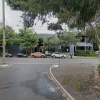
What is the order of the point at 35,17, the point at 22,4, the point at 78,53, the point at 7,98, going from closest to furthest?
the point at 7,98, the point at 22,4, the point at 35,17, the point at 78,53

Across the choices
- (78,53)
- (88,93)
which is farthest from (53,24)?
(78,53)

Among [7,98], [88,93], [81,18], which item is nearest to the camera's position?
[7,98]

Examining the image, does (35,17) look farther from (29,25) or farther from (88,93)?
(88,93)

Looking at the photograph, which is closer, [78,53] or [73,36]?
[73,36]

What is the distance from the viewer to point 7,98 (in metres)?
4.81

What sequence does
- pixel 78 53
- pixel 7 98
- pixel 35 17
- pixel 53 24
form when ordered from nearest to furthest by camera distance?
pixel 7 98, pixel 35 17, pixel 53 24, pixel 78 53

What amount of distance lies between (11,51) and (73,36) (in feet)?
69.0

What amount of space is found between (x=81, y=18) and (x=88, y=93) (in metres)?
3.43

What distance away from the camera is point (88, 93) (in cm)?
532

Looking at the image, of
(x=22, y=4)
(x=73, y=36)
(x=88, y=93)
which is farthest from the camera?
(x=73, y=36)

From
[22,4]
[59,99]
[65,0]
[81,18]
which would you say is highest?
[22,4]

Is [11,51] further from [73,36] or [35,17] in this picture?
[35,17]

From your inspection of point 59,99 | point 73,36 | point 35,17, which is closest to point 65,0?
point 59,99

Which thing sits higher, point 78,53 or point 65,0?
point 65,0
